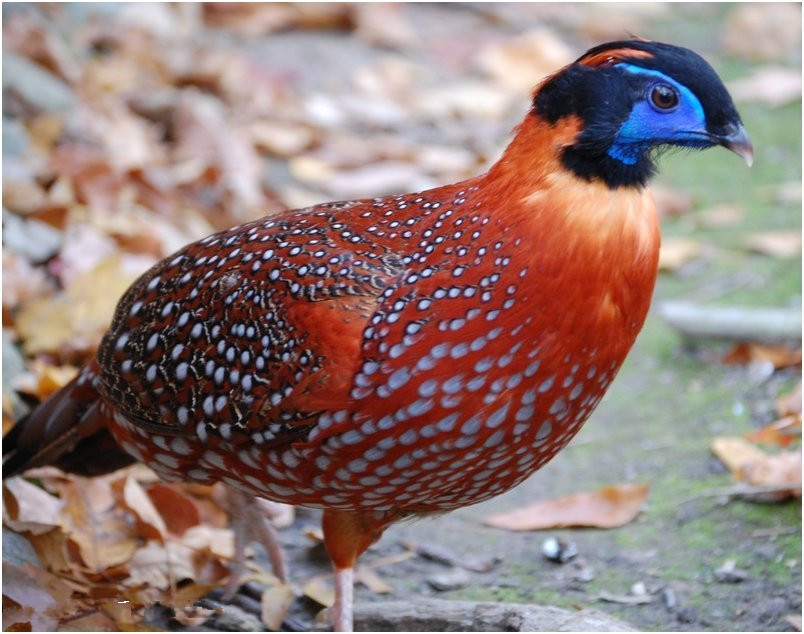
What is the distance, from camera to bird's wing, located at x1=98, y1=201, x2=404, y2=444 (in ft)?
9.67

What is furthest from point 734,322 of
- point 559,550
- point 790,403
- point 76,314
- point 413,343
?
point 76,314

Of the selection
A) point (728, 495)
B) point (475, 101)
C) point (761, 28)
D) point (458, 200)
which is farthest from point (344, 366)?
point (761, 28)

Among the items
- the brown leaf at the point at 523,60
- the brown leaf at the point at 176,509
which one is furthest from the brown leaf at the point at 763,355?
the brown leaf at the point at 523,60

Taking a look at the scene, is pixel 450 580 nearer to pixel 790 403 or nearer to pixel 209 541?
pixel 209 541

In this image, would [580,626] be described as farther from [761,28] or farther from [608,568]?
[761,28]

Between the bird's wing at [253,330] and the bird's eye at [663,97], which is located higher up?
the bird's eye at [663,97]

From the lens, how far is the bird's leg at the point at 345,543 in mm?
3340

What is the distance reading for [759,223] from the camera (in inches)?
256

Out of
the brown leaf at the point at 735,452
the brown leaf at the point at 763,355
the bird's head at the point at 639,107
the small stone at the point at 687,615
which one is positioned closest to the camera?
the bird's head at the point at 639,107

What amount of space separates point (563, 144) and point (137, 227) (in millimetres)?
2888

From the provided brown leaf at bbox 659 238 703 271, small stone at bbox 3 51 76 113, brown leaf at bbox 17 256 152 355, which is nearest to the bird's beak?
brown leaf at bbox 17 256 152 355

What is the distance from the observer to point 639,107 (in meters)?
2.77

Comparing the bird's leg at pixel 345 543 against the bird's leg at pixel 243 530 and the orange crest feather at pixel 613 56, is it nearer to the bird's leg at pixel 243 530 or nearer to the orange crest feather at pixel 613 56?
the bird's leg at pixel 243 530

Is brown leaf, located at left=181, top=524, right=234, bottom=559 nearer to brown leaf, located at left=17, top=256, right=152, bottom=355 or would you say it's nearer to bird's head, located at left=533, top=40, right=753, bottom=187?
brown leaf, located at left=17, top=256, right=152, bottom=355
